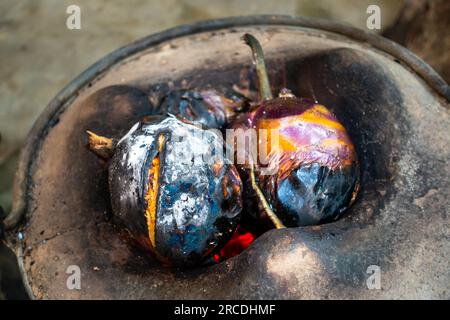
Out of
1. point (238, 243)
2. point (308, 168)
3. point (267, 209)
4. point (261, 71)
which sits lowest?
point (238, 243)

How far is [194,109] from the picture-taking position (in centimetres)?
167

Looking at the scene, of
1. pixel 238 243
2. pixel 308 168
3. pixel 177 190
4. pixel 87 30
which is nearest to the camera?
pixel 177 190

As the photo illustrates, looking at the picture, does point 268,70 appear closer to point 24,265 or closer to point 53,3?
point 24,265

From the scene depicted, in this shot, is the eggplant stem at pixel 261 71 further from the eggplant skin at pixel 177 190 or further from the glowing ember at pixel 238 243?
the glowing ember at pixel 238 243

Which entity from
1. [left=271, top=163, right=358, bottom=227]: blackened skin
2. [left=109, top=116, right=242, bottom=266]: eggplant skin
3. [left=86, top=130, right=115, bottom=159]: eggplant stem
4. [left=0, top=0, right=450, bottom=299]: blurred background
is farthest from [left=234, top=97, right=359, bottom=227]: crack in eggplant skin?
[left=0, top=0, right=450, bottom=299]: blurred background

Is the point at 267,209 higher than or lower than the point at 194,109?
lower

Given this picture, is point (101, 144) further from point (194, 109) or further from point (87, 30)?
point (87, 30)

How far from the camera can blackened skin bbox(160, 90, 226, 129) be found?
167 cm

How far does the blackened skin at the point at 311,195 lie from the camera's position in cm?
140

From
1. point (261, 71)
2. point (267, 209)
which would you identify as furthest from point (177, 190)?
point (261, 71)

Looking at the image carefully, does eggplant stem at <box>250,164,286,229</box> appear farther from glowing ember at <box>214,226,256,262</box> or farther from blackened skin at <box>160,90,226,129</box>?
blackened skin at <box>160,90,226,129</box>

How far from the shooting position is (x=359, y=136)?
1.61 meters

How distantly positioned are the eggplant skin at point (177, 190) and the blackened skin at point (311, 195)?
0.13 m

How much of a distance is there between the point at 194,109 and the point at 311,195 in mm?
496
